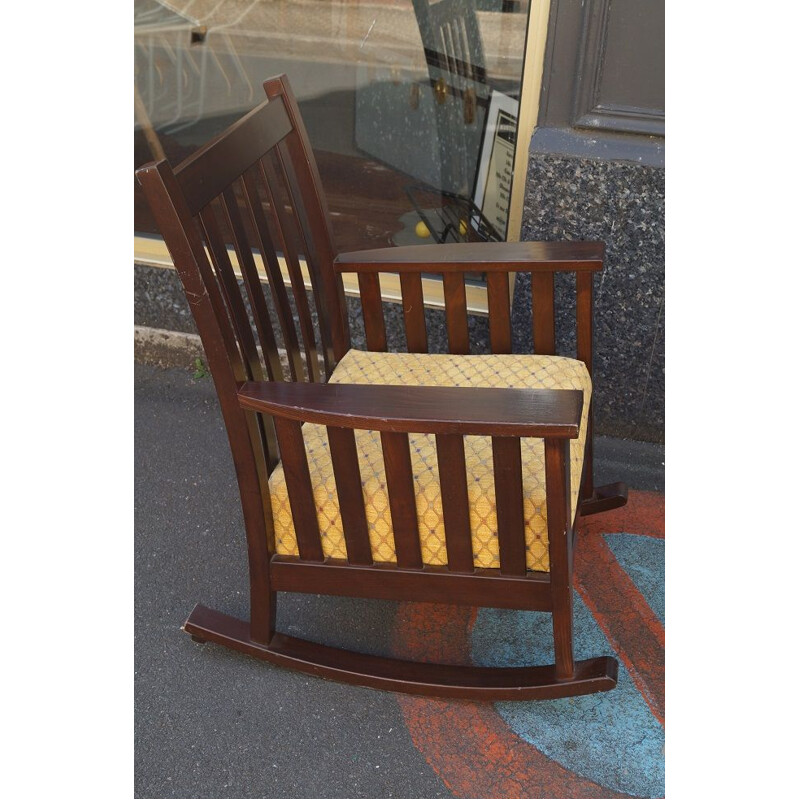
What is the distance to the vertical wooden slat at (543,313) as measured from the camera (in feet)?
5.82

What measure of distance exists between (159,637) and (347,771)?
522mm

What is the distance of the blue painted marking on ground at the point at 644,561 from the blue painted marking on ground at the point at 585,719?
0.51 ft

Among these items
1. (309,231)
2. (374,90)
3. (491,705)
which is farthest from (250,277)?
(374,90)

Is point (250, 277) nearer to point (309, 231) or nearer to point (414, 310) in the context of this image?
point (309, 231)

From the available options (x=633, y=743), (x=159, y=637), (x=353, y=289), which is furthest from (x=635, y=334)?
Result: (x=159, y=637)

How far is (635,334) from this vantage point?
89.4 inches

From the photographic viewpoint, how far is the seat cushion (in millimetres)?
1451

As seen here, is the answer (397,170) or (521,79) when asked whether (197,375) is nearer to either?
(397,170)

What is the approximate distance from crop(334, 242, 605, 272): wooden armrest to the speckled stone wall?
0.36 metres

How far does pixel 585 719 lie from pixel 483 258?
0.91m

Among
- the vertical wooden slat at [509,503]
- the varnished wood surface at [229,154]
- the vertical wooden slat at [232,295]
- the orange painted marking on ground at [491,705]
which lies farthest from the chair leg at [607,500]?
the varnished wood surface at [229,154]

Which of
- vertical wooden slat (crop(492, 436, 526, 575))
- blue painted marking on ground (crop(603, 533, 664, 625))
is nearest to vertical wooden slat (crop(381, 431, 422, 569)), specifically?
vertical wooden slat (crop(492, 436, 526, 575))

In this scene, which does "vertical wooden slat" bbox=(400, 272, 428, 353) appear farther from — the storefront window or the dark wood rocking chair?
the storefront window

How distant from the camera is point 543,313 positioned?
5.92 ft
